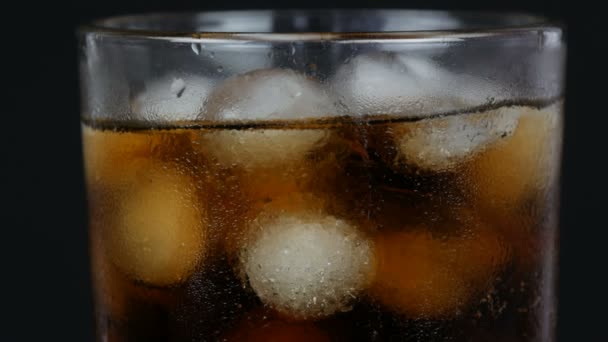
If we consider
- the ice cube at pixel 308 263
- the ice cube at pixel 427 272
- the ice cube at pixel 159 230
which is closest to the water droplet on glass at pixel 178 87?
the ice cube at pixel 159 230

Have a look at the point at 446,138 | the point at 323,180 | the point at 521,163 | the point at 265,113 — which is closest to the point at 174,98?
the point at 265,113

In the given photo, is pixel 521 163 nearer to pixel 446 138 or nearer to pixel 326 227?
pixel 446 138

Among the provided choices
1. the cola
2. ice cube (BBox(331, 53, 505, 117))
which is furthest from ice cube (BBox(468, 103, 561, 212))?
ice cube (BBox(331, 53, 505, 117))

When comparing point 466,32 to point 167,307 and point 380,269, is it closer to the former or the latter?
point 380,269

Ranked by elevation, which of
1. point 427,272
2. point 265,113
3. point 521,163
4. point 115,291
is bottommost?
point 115,291

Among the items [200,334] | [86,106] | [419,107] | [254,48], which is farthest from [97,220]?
[419,107]

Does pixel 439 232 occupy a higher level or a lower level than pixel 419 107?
lower

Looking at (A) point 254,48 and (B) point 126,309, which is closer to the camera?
(A) point 254,48

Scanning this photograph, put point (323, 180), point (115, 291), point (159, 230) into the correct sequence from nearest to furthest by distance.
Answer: point (323, 180)
point (159, 230)
point (115, 291)
